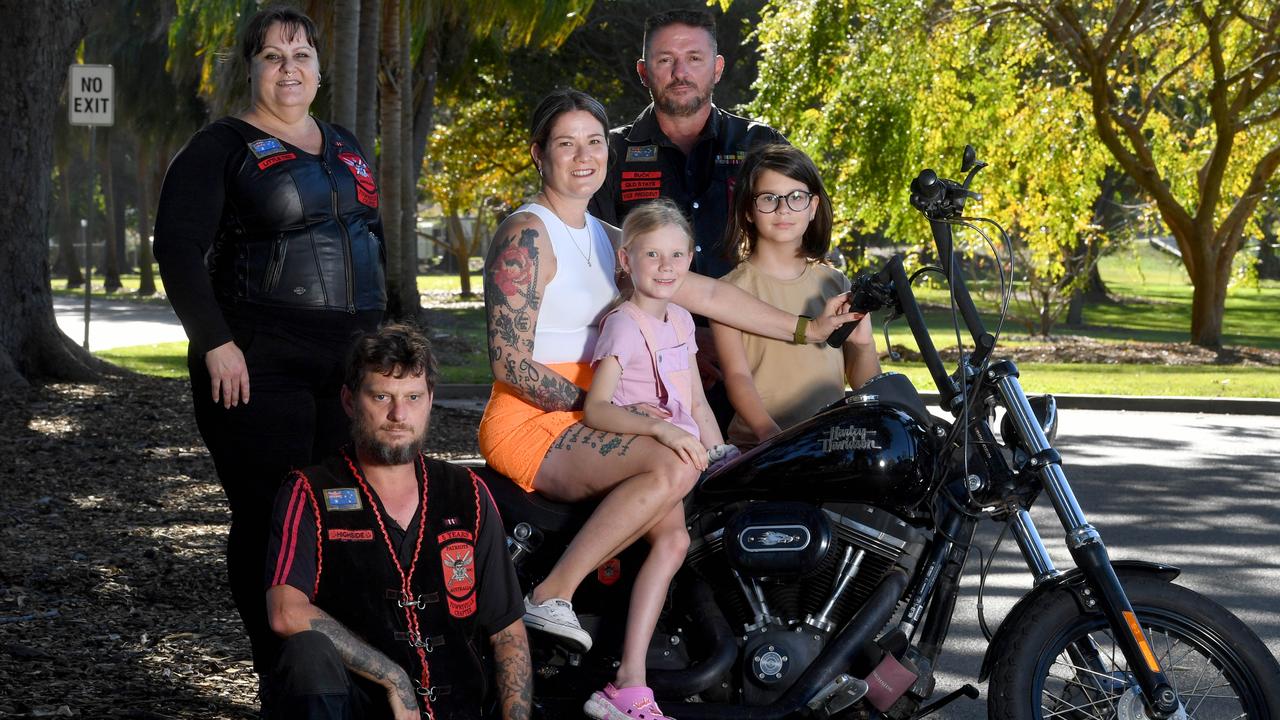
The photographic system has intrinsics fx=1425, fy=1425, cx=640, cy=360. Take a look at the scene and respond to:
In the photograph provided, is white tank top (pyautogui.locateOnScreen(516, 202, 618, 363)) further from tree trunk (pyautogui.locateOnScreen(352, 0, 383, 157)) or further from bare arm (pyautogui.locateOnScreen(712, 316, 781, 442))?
tree trunk (pyautogui.locateOnScreen(352, 0, 383, 157))

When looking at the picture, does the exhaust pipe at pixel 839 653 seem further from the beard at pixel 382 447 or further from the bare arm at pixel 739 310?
the beard at pixel 382 447

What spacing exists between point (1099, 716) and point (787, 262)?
A: 5.11 feet

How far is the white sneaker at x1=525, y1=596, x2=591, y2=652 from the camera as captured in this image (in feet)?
11.9

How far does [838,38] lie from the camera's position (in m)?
20.9

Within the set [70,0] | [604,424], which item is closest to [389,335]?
[604,424]

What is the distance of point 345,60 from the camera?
37.9 ft

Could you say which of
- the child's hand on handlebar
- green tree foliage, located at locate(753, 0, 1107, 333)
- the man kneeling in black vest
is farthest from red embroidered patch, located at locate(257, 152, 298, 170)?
green tree foliage, located at locate(753, 0, 1107, 333)

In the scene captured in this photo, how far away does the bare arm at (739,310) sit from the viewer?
4.02 metres

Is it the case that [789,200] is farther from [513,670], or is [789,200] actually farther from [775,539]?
[513,670]

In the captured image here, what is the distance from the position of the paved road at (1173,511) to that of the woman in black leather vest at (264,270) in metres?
2.34

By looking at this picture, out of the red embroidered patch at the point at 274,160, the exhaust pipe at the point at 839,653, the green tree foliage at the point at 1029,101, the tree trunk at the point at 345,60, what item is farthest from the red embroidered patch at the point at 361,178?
the green tree foliage at the point at 1029,101

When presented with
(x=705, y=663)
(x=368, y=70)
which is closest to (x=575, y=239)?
(x=705, y=663)

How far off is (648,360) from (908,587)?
89 cm

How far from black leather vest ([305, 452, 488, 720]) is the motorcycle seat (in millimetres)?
380
